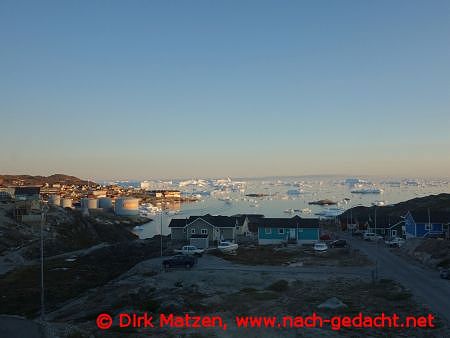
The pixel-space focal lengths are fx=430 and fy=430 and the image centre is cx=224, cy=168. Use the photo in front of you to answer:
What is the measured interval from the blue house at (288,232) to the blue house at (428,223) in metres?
12.9

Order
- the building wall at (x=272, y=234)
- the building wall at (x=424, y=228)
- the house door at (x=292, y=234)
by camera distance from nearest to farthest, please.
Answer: the building wall at (x=424, y=228)
the house door at (x=292, y=234)
the building wall at (x=272, y=234)

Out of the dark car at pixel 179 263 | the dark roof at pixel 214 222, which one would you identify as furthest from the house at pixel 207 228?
the dark car at pixel 179 263

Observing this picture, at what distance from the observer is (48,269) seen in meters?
44.2

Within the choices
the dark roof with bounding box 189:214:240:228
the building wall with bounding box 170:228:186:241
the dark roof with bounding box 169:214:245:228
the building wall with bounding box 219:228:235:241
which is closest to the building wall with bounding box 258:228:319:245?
the building wall with bounding box 219:228:235:241

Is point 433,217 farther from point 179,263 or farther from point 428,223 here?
point 179,263

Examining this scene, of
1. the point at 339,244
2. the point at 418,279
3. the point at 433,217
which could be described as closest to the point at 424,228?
the point at 433,217

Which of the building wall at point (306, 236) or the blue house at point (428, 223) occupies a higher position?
the blue house at point (428, 223)

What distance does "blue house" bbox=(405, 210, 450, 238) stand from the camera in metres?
54.2

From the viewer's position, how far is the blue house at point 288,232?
2147 inches

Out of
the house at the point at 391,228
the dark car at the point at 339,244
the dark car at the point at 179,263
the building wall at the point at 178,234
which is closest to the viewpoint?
the dark car at the point at 179,263

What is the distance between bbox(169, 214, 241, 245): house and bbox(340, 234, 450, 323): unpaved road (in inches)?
657

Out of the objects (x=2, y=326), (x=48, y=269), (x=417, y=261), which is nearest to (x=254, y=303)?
(x=2, y=326)

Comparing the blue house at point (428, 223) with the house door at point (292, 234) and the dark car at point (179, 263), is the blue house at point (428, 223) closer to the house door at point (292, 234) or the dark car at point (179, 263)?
the house door at point (292, 234)

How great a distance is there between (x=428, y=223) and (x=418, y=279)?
2733cm
